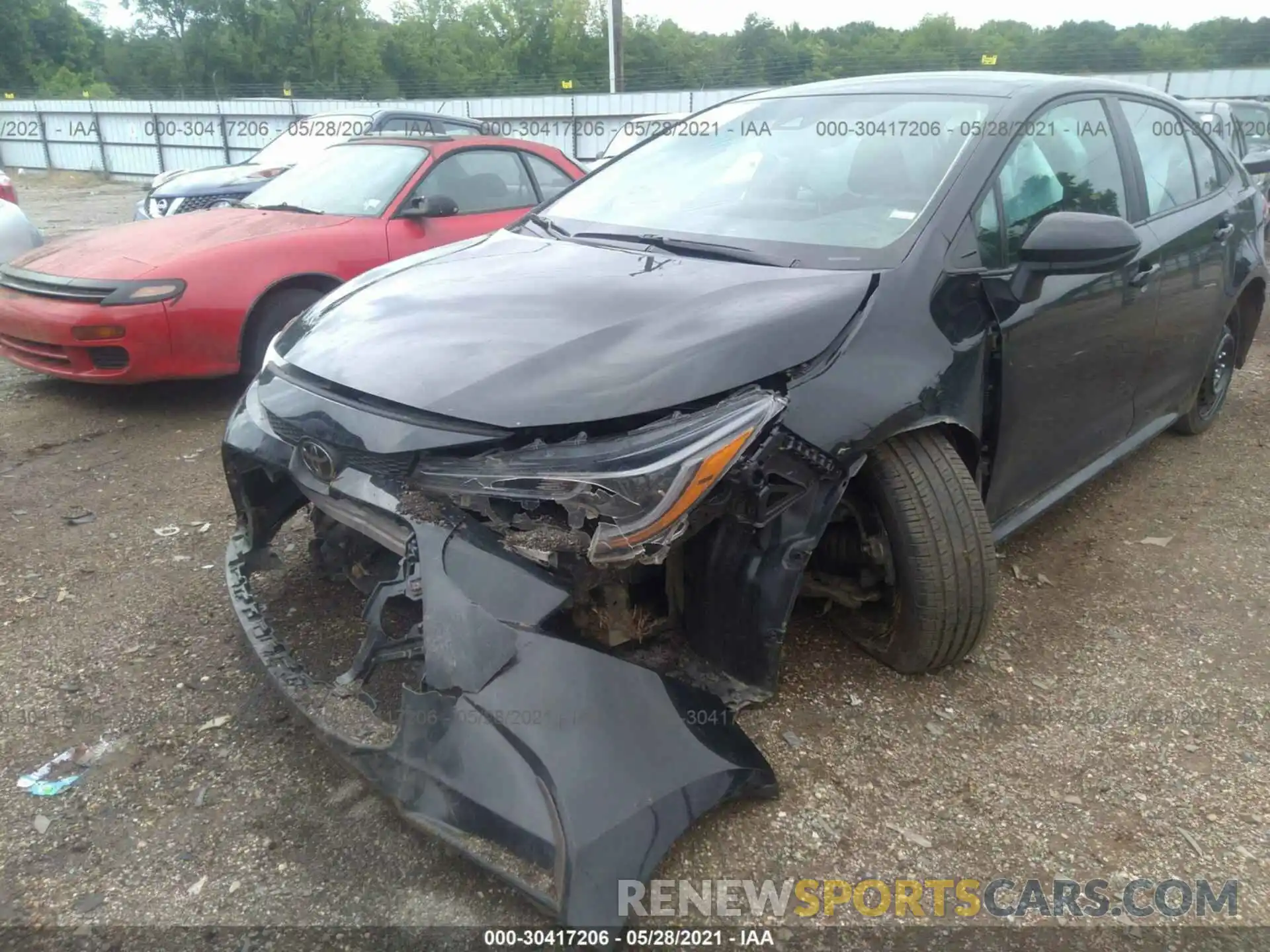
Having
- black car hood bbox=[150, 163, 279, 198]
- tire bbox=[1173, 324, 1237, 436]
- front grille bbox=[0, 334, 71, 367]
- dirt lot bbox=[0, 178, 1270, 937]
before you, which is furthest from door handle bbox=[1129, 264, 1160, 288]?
black car hood bbox=[150, 163, 279, 198]

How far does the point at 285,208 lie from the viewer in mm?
5367

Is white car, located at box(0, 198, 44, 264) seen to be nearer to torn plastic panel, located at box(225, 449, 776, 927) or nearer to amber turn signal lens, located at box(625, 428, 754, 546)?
torn plastic panel, located at box(225, 449, 776, 927)

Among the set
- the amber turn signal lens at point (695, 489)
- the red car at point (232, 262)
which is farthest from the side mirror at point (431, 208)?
the amber turn signal lens at point (695, 489)

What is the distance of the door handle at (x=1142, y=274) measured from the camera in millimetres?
2943

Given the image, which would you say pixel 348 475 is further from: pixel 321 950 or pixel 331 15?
pixel 331 15

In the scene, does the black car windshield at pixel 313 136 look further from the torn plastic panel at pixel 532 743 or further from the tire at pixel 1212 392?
the torn plastic panel at pixel 532 743

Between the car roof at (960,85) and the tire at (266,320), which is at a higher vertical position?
the car roof at (960,85)

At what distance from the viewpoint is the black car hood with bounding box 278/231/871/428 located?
186cm

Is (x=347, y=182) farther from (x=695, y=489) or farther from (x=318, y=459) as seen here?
(x=695, y=489)

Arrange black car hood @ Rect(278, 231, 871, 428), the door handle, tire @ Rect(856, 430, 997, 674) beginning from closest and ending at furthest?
black car hood @ Rect(278, 231, 871, 428), tire @ Rect(856, 430, 997, 674), the door handle

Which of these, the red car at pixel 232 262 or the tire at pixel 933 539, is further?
the red car at pixel 232 262

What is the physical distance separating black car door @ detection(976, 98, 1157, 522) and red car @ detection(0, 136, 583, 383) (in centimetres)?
344

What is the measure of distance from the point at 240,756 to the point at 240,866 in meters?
0.36

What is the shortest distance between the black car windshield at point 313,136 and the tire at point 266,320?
16.0 feet
